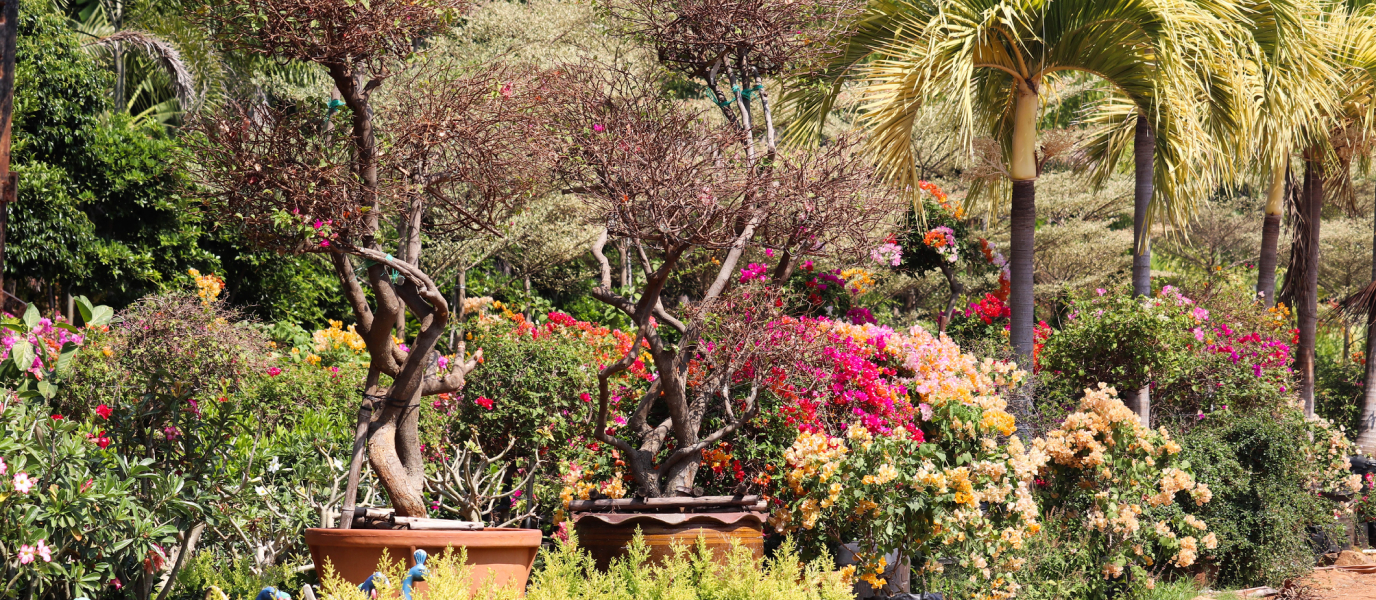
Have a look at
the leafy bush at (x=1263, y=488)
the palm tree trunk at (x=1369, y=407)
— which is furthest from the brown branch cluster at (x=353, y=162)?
the palm tree trunk at (x=1369, y=407)

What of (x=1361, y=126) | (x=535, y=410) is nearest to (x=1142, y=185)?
(x=1361, y=126)

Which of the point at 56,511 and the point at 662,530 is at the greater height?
the point at 56,511

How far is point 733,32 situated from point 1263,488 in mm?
4636

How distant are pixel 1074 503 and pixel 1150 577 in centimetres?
73

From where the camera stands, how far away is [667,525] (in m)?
4.45

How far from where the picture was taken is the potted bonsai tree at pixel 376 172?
138 inches

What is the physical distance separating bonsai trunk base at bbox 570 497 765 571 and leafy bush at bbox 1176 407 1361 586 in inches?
137

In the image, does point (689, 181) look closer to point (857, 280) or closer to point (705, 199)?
point (705, 199)

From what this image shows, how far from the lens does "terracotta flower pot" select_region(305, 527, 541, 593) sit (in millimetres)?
3443

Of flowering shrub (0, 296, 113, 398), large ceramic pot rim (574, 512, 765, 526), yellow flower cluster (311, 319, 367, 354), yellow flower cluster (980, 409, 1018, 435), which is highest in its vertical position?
flowering shrub (0, 296, 113, 398)

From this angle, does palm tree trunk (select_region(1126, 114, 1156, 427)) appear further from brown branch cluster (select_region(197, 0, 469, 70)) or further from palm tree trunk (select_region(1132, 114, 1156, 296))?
brown branch cluster (select_region(197, 0, 469, 70))

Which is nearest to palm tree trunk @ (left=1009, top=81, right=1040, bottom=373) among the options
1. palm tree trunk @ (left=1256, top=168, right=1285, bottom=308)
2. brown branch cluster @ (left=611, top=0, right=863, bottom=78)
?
brown branch cluster @ (left=611, top=0, right=863, bottom=78)

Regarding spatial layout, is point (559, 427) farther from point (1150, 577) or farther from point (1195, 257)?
point (1195, 257)

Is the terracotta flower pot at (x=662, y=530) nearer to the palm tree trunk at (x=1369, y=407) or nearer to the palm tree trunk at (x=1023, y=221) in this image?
the palm tree trunk at (x=1023, y=221)
